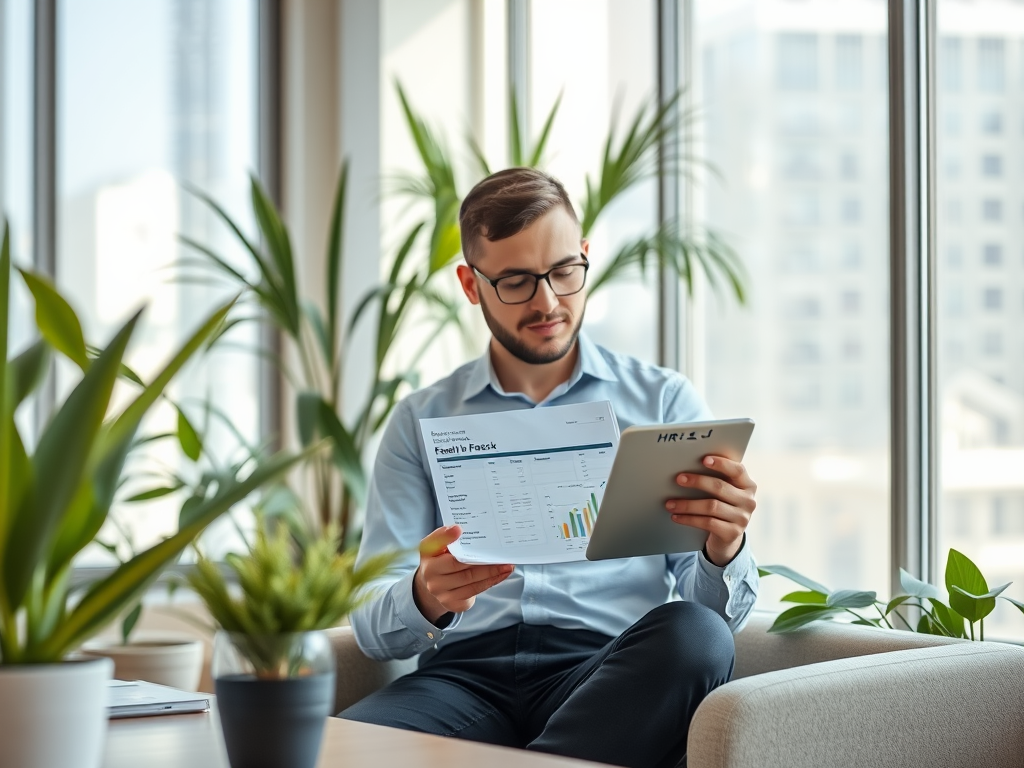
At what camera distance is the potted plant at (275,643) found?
0.90 meters

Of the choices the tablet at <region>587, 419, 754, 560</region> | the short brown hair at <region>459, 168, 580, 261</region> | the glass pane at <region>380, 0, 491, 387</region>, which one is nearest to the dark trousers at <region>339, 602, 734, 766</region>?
the tablet at <region>587, 419, 754, 560</region>

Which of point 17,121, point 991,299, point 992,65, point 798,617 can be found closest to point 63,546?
point 798,617

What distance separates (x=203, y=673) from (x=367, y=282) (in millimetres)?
1382

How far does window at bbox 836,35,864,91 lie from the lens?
272cm

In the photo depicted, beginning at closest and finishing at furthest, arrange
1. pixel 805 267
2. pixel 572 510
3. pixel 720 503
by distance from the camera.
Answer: pixel 720 503 < pixel 572 510 < pixel 805 267

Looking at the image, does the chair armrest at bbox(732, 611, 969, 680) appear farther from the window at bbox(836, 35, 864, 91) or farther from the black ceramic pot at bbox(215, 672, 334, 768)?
the window at bbox(836, 35, 864, 91)

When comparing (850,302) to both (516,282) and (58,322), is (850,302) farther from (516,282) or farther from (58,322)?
(58,322)

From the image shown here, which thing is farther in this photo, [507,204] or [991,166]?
[991,166]

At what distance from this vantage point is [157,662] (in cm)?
251

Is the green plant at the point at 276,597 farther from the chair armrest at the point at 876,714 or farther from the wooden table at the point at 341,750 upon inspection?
the chair armrest at the point at 876,714

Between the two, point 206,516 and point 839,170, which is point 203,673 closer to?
point 839,170

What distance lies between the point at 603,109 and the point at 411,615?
209 centimetres

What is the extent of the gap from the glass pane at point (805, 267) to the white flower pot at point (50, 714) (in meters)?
2.11

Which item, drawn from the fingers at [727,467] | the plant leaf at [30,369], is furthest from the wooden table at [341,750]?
the fingers at [727,467]
